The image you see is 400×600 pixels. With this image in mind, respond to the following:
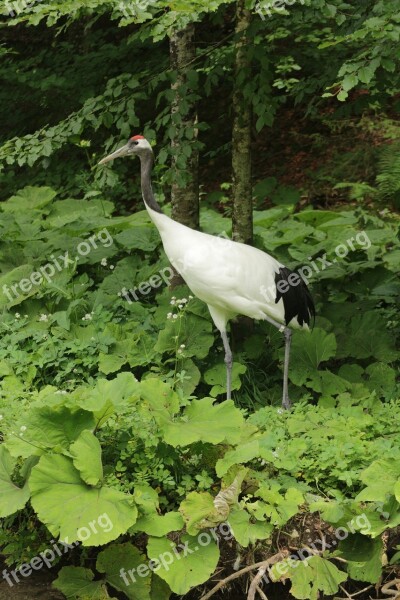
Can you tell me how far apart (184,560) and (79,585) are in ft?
1.81

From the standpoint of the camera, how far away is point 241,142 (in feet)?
20.1

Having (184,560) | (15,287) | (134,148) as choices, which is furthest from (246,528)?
(15,287)

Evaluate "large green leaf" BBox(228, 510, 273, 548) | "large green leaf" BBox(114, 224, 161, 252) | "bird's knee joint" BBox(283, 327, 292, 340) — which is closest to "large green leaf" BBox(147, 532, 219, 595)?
"large green leaf" BBox(228, 510, 273, 548)

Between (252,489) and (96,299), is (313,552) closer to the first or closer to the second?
(252,489)

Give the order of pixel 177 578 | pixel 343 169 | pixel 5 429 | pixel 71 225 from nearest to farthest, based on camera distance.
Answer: pixel 177 578 < pixel 5 429 < pixel 71 225 < pixel 343 169

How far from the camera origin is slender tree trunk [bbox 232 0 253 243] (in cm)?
589

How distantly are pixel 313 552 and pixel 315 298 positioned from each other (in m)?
2.72

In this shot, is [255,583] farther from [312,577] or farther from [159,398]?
[159,398]

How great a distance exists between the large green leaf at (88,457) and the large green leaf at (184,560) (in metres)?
0.40

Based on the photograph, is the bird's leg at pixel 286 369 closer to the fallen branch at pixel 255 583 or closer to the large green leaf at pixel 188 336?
the large green leaf at pixel 188 336

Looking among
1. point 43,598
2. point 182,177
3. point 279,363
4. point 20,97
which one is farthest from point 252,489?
point 20,97

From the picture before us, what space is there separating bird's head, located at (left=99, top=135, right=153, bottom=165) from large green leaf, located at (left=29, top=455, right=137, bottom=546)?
2436 millimetres

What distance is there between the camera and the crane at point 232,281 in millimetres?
5441

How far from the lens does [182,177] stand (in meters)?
5.83
